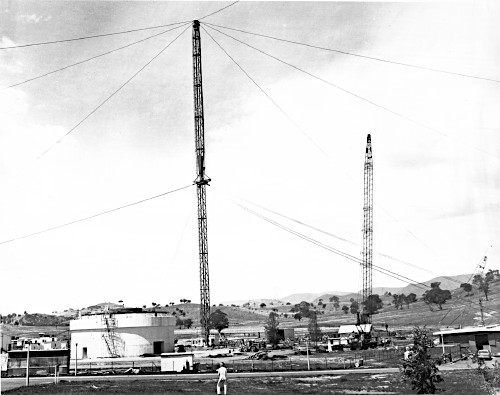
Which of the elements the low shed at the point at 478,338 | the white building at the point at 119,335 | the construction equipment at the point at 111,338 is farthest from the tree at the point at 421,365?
the construction equipment at the point at 111,338

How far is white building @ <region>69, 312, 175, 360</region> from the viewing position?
99.1m

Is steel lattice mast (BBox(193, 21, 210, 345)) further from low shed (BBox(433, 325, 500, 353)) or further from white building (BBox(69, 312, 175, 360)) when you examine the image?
low shed (BBox(433, 325, 500, 353))

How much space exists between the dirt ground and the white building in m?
47.0

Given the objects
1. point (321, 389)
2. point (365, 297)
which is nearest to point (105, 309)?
point (321, 389)

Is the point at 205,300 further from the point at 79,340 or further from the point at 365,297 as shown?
the point at 365,297

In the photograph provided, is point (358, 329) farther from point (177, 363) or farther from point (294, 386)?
point (294, 386)

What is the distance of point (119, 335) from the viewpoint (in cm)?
9981

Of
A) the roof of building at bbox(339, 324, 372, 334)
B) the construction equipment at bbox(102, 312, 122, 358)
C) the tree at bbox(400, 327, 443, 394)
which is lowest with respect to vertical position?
the roof of building at bbox(339, 324, 372, 334)

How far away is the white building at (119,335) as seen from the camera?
99125 mm

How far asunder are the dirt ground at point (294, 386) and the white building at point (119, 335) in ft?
154

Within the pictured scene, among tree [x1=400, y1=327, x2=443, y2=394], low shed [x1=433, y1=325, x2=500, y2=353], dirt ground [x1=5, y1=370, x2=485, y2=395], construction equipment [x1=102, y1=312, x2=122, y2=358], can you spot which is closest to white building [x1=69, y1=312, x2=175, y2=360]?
construction equipment [x1=102, y1=312, x2=122, y2=358]

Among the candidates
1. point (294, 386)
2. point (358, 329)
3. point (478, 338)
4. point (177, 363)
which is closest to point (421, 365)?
point (294, 386)

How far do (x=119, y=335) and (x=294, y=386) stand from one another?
A: 59.7m

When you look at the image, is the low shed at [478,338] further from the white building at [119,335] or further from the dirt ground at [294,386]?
the white building at [119,335]
